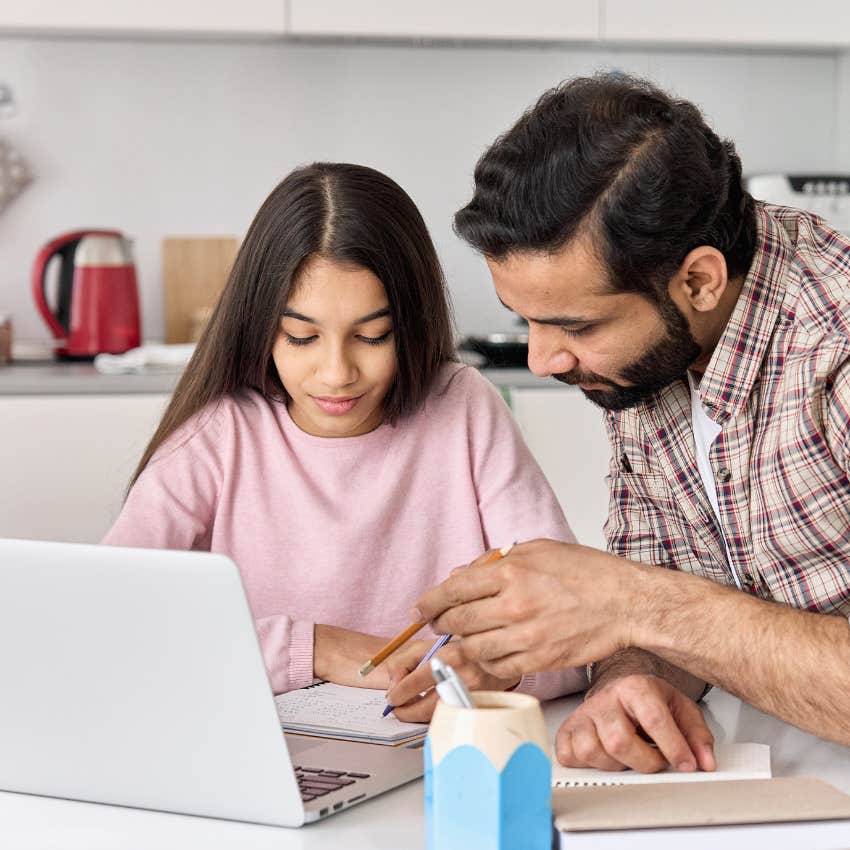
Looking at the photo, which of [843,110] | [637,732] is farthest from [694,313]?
[843,110]

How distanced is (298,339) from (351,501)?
0.76 feet

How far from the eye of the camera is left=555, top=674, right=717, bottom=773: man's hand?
3.20 feet

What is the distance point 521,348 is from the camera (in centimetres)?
283

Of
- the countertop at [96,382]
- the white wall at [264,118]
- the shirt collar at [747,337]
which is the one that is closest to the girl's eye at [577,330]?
the shirt collar at [747,337]

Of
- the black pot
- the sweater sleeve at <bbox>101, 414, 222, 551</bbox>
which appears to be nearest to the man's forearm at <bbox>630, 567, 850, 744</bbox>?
the sweater sleeve at <bbox>101, 414, 222, 551</bbox>

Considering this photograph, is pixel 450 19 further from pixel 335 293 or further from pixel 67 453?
pixel 335 293

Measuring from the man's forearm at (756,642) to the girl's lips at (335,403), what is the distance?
0.51m

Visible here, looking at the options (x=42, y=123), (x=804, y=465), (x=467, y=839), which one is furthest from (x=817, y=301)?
(x=42, y=123)

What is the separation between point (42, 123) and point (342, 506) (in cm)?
198

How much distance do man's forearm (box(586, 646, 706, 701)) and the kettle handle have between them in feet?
6.69

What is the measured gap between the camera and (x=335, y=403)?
144cm

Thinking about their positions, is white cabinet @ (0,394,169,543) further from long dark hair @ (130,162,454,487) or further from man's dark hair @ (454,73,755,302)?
man's dark hair @ (454,73,755,302)

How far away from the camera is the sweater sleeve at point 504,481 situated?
1480 millimetres

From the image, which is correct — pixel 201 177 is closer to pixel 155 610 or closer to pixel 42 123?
pixel 42 123
